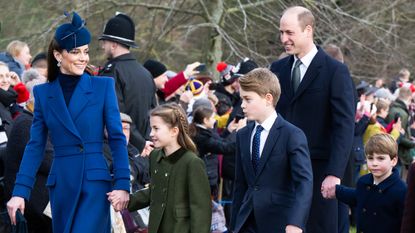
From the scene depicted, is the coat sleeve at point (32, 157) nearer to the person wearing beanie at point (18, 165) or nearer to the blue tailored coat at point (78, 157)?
the blue tailored coat at point (78, 157)

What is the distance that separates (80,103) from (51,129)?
285mm

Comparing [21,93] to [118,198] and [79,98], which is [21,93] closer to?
[79,98]

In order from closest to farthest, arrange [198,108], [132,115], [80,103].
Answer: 1. [80,103]
2. [132,115]
3. [198,108]

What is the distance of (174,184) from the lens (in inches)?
269

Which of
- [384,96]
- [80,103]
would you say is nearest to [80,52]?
[80,103]

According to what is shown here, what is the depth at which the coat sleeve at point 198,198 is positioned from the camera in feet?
22.0

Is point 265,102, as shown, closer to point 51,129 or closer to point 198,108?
point 51,129

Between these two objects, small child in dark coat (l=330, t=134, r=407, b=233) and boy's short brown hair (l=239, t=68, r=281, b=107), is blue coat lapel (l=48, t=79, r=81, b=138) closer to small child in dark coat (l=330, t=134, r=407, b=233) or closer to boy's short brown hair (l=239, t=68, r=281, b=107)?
boy's short brown hair (l=239, t=68, r=281, b=107)

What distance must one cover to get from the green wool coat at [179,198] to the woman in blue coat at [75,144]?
0.32 metres

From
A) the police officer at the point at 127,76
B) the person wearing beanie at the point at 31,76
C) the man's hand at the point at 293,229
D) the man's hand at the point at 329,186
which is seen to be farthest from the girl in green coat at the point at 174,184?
the person wearing beanie at the point at 31,76

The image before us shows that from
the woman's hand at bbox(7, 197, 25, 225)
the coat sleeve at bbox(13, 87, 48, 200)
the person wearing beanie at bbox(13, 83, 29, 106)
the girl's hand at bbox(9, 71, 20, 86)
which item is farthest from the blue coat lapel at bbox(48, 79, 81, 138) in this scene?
the girl's hand at bbox(9, 71, 20, 86)

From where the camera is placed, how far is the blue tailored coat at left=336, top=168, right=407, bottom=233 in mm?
7141

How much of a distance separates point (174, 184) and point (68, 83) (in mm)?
1090

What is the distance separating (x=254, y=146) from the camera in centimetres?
679
